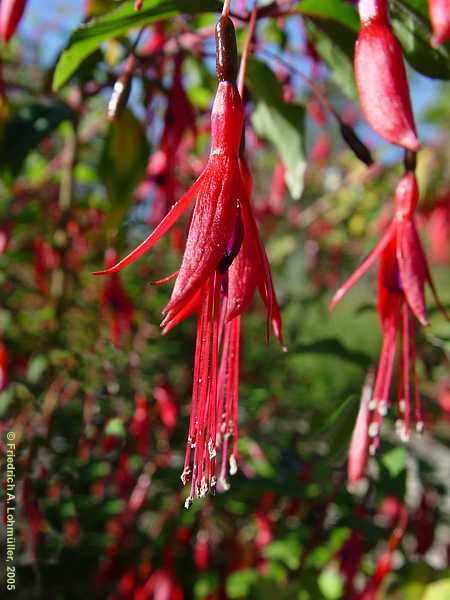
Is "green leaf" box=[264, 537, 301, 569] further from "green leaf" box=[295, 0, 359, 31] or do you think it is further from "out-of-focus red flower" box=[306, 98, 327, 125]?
"out-of-focus red flower" box=[306, 98, 327, 125]

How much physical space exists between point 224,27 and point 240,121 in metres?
0.06

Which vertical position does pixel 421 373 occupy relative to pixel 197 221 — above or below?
below

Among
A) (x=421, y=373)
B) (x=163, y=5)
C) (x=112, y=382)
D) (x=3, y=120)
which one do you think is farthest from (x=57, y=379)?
(x=421, y=373)

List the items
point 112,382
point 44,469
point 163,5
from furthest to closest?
1. point 112,382
2. point 44,469
3. point 163,5

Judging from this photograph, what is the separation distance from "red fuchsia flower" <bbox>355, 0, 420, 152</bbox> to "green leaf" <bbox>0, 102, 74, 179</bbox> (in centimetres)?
48

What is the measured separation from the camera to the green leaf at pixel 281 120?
2.15ft

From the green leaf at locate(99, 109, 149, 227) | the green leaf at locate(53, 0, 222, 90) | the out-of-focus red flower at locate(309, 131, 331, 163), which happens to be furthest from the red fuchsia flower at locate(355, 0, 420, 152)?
the out-of-focus red flower at locate(309, 131, 331, 163)

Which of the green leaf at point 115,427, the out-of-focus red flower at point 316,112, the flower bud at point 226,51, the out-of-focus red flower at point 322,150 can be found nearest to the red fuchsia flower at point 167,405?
the green leaf at point 115,427

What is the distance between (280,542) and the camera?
0.85 metres

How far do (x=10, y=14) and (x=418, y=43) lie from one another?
341 mm

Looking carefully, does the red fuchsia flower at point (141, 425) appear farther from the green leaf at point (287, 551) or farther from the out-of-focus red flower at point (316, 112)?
the out-of-focus red flower at point (316, 112)

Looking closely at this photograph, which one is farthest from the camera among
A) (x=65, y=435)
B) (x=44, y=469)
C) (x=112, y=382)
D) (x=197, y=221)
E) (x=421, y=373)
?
(x=421, y=373)

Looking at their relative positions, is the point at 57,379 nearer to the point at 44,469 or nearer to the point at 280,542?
the point at 44,469

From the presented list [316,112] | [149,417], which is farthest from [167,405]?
[316,112]
